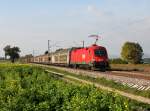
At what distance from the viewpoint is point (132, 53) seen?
9181cm

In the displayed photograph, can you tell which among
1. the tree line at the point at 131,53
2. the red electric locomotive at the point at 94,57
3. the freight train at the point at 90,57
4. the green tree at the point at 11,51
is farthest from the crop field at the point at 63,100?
the green tree at the point at 11,51

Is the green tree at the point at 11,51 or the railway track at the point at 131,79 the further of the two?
the green tree at the point at 11,51

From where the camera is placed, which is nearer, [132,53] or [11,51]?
[132,53]

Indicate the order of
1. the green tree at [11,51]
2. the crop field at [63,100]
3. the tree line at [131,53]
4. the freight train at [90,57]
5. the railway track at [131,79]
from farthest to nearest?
1. the green tree at [11,51]
2. the tree line at [131,53]
3. the freight train at [90,57]
4. the railway track at [131,79]
5. the crop field at [63,100]

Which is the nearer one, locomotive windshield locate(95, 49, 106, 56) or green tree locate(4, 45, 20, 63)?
locomotive windshield locate(95, 49, 106, 56)

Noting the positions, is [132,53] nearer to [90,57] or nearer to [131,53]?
[131,53]

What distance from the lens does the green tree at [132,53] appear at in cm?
9119

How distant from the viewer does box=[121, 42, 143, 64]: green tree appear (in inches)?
3590

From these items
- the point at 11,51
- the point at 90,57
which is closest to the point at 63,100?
the point at 90,57

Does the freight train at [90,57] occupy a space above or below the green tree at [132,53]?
below

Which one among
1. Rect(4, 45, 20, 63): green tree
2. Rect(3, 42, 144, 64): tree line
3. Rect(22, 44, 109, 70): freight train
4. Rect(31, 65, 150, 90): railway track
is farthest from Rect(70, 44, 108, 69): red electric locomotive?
Rect(4, 45, 20, 63): green tree

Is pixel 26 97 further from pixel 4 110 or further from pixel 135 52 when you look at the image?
pixel 135 52

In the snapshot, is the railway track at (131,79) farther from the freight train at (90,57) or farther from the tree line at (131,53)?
the tree line at (131,53)

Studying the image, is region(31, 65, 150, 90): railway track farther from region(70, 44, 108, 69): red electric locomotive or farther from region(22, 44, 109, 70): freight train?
region(22, 44, 109, 70): freight train
